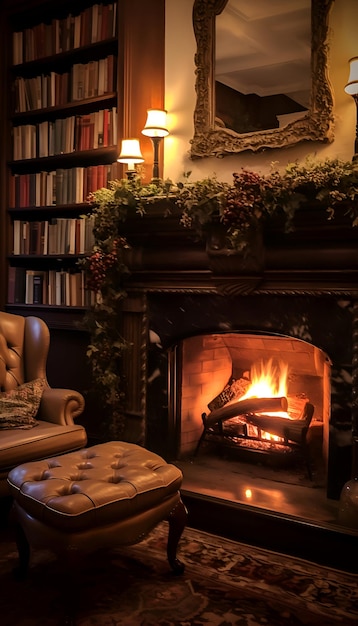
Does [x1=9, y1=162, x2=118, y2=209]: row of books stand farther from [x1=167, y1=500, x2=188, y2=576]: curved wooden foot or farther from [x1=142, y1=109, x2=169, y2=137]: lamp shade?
[x1=167, y1=500, x2=188, y2=576]: curved wooden foot

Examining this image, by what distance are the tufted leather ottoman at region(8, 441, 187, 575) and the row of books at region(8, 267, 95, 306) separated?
1.43 metres

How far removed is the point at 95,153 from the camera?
12.1 ft

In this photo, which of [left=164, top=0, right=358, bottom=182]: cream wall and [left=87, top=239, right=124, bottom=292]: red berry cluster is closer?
[left=164, top=0, right=358, bottom=182]: cream wall

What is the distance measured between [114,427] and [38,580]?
115 centimetres

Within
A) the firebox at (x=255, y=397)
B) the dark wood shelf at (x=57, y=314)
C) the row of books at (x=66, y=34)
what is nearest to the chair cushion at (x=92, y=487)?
the firebox at (x=255, y=397)

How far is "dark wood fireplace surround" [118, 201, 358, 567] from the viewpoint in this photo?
2.71 metres

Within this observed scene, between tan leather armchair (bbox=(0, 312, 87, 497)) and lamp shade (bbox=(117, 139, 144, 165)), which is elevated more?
lamp shade (bbox=(117, 139, 144, 165))

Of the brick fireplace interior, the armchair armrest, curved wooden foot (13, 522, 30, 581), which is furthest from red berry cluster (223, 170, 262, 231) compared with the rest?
curved wooden foot (13, 522, 30, 581)

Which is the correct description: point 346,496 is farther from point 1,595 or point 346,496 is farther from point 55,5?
point 55,5

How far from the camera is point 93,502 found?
2.05 meters

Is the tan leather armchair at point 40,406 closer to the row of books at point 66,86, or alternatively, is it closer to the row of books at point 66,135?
the row of books at point 66,135

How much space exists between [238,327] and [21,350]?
1167 millimetres

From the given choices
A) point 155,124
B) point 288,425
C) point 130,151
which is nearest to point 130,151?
point 130,151

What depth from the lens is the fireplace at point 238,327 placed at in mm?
2781
